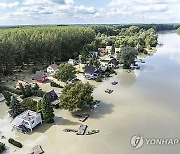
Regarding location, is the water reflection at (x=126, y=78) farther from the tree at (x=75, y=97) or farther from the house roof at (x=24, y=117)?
the house roof at (x=24, y=117)

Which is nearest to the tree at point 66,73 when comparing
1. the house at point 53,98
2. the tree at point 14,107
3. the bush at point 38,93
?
the bush at point 38,93

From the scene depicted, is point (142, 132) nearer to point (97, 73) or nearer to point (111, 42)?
point (97, 73)

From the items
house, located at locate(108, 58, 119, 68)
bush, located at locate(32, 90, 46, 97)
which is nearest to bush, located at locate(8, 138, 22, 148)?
bush, located at locate(32, 90, 46, 97)

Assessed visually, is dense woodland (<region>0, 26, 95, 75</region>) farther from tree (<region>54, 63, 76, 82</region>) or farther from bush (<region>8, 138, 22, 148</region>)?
bush (<region>8, 138, 22, 148</region>)

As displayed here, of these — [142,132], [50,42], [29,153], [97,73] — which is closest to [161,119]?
[142,132]

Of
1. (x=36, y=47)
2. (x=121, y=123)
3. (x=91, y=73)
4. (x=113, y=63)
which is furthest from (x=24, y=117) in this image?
(x=113, y=63)

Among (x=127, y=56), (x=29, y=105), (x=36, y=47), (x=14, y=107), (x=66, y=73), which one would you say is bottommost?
(x=29, y=105)

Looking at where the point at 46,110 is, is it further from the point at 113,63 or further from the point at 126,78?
the point at 113,63
